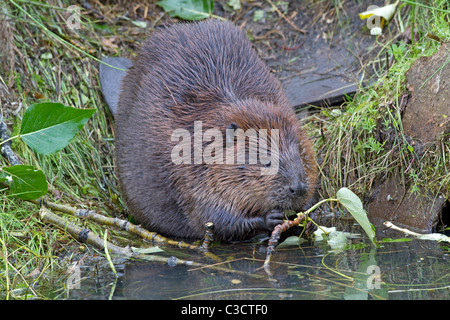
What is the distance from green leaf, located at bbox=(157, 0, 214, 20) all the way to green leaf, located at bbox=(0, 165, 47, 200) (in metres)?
2.71

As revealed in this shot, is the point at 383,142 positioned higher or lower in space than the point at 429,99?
lower

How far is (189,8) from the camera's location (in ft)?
18.5

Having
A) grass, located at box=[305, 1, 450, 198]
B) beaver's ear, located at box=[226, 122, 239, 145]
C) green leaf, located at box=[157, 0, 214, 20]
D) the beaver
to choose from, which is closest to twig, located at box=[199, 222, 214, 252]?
the beaver

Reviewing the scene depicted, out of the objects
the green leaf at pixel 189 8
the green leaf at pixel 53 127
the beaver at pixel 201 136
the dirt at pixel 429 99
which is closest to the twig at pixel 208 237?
the beaver at pixel 201 136

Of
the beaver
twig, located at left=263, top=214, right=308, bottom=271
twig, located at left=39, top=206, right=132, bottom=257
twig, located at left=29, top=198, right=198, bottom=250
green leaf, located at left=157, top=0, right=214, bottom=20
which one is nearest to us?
twig, located at left=263, top=214, right=308, bottom=271

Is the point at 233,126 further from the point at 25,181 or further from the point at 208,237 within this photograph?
the point at 25,181

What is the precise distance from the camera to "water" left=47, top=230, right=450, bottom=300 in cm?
261

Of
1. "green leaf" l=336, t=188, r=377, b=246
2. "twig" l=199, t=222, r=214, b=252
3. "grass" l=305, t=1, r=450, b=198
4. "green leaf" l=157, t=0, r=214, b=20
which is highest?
"green leaf" l=157, t=0, r=214, b=20

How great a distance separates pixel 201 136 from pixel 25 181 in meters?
1.04

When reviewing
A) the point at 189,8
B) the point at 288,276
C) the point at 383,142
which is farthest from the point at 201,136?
the point at 189,8

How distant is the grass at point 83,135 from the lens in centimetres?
335

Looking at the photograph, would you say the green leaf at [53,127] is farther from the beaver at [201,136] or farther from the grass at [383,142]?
the grass at [383,142]

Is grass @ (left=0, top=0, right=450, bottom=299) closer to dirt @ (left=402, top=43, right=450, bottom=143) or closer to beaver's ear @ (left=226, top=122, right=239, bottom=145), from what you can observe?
dirt @ (left=402, top=43, right=450, bottom=143)
